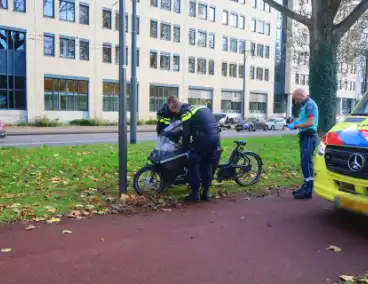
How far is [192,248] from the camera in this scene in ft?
14.9

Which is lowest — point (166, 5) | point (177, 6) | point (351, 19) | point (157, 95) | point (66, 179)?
point (66, 179)

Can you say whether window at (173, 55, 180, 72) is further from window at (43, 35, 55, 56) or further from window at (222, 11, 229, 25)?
window at (43, 35, 55, 56)

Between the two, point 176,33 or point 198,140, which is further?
point 176,33

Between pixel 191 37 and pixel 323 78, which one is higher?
pixel 191 37

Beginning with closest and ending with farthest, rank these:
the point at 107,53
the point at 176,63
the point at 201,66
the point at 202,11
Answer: the point at 107,53 < the point at 176,63 < the point at 202,11 < the point at 201,66

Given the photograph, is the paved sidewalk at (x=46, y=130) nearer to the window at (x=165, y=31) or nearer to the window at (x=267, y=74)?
the window at (x=165, y=31)

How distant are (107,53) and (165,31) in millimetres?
8147

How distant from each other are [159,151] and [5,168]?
145 inches

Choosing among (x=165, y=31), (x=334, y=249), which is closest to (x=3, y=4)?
(x=165, y=31)

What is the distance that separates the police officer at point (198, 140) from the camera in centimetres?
648

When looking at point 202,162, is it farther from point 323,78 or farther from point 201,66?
point 201,66

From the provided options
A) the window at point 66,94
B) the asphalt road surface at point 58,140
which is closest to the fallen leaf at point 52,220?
the asphalt road surface at point 58,140

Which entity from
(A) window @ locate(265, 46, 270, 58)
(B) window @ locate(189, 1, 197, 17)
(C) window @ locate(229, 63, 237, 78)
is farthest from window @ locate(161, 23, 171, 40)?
(A) window @ locate(265, 46, 270, 58)

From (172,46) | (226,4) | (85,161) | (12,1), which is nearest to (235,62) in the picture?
(226,4)
